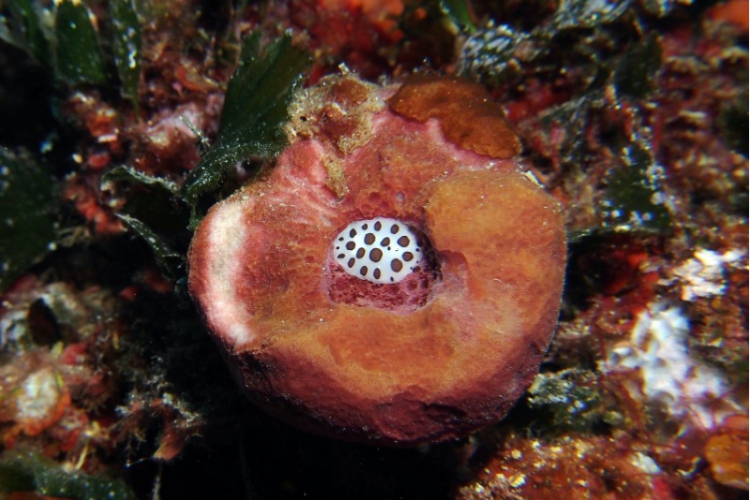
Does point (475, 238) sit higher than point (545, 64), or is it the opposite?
point (545, 64)

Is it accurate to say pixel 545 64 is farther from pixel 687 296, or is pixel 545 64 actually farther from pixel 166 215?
pixel 166 215

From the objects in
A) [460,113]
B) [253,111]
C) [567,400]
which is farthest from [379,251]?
[567,400]

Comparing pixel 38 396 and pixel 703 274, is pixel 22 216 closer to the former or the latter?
pixel 38 396

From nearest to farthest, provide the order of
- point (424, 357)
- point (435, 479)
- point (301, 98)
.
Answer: point (424, 357) < point (301, 98) < point (435, 479)

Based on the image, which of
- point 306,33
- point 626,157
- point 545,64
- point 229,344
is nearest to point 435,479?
point 229,344

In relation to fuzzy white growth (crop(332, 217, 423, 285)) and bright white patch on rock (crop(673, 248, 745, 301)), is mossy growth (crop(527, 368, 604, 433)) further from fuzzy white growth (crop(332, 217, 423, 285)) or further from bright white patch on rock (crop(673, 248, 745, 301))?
fuzzy white growth (crop(332, 217, 423, 285))

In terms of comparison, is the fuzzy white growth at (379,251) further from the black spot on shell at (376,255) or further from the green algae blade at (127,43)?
the green algae blade at (127,43)
